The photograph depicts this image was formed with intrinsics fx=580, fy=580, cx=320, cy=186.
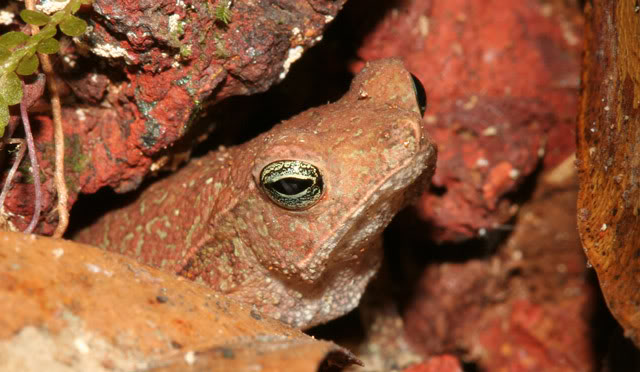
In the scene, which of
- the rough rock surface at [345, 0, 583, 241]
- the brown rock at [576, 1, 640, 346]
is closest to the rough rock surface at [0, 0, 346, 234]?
the rough rock surface at [345, 0, 583, 241]

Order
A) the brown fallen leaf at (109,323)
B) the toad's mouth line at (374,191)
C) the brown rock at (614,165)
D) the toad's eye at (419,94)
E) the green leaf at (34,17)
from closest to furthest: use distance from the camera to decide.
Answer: the brown fallen leaf at (109,323) → the brown rock at (614,165) → the green leaf at (34,17) → the toad's mouth line at (374,191) → the toad's eye at (419,94)

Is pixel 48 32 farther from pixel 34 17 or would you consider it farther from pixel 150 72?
pixel 150 72

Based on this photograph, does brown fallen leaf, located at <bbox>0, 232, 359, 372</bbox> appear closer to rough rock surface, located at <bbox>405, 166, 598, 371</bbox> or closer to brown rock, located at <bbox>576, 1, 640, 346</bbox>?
brown rock, located at <bbox>576, 1, 640, 346</bbox>

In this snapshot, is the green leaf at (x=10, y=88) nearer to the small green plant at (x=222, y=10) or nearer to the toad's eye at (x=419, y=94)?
the small green plant at (x=222, y=10)

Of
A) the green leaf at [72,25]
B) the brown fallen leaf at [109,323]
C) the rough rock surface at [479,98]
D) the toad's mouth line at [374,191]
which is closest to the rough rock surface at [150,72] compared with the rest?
the green leaf at [72,25]

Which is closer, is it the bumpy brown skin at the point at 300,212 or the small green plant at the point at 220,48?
the bumpy brown skin at the point at 300,212

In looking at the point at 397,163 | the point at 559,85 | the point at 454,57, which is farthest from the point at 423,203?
the point at 397,163
